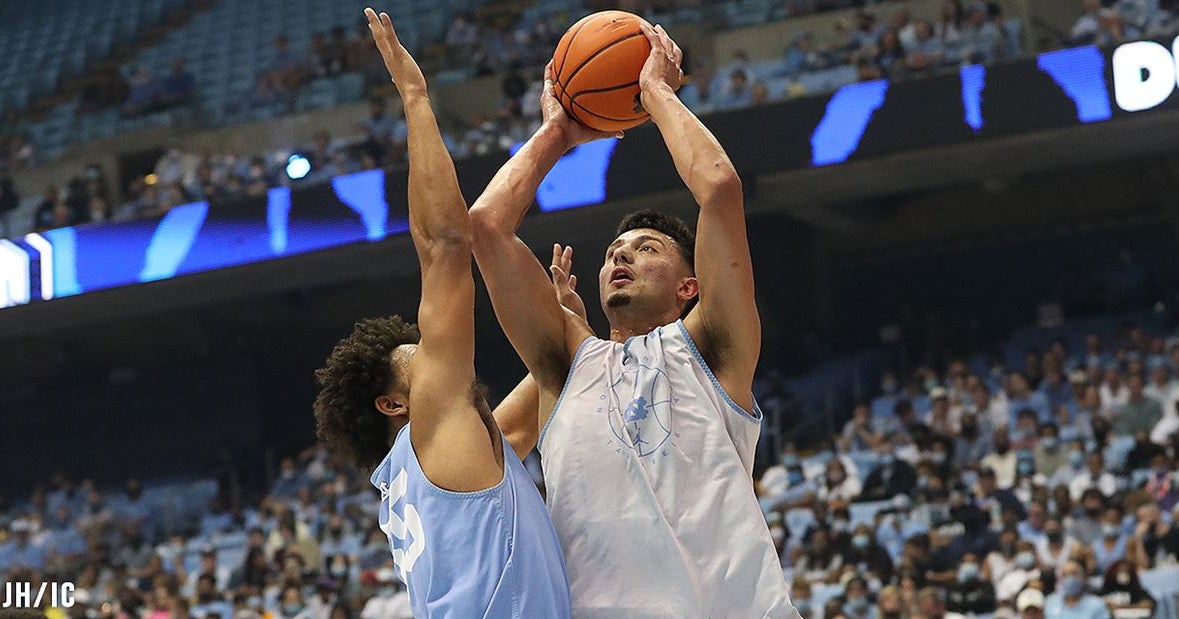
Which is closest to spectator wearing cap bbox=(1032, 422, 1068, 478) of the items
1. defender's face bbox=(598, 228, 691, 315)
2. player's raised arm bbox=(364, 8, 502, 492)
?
defender's face bbox=(598, 228, 691, 315)

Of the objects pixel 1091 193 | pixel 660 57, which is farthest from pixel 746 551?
pixel 1091 193

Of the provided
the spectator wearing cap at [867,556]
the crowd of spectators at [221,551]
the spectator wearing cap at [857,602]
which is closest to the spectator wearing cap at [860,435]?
the spectator wearing cap at [867,556]

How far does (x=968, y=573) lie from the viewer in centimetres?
998

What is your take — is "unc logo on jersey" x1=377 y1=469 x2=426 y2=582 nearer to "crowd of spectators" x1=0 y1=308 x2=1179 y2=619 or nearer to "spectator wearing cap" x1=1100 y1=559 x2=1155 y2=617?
"crowd of spectators" x1=0 y1=308 x2=1179 y2=619

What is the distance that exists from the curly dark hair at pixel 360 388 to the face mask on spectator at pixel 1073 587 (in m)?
6.82

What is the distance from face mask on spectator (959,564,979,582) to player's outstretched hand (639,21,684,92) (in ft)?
22.9

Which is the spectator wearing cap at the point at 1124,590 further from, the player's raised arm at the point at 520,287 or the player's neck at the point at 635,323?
the player's raised arm at the point at 520,287

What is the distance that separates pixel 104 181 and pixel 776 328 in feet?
24.5

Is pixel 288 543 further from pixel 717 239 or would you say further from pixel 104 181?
pixel 717 239

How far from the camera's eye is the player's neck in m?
3.56

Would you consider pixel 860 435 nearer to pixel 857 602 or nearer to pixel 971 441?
pixel 971 441

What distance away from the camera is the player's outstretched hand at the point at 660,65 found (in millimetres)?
3623

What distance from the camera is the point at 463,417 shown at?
10.3 ft

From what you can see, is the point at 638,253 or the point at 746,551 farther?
the point at 638,253
